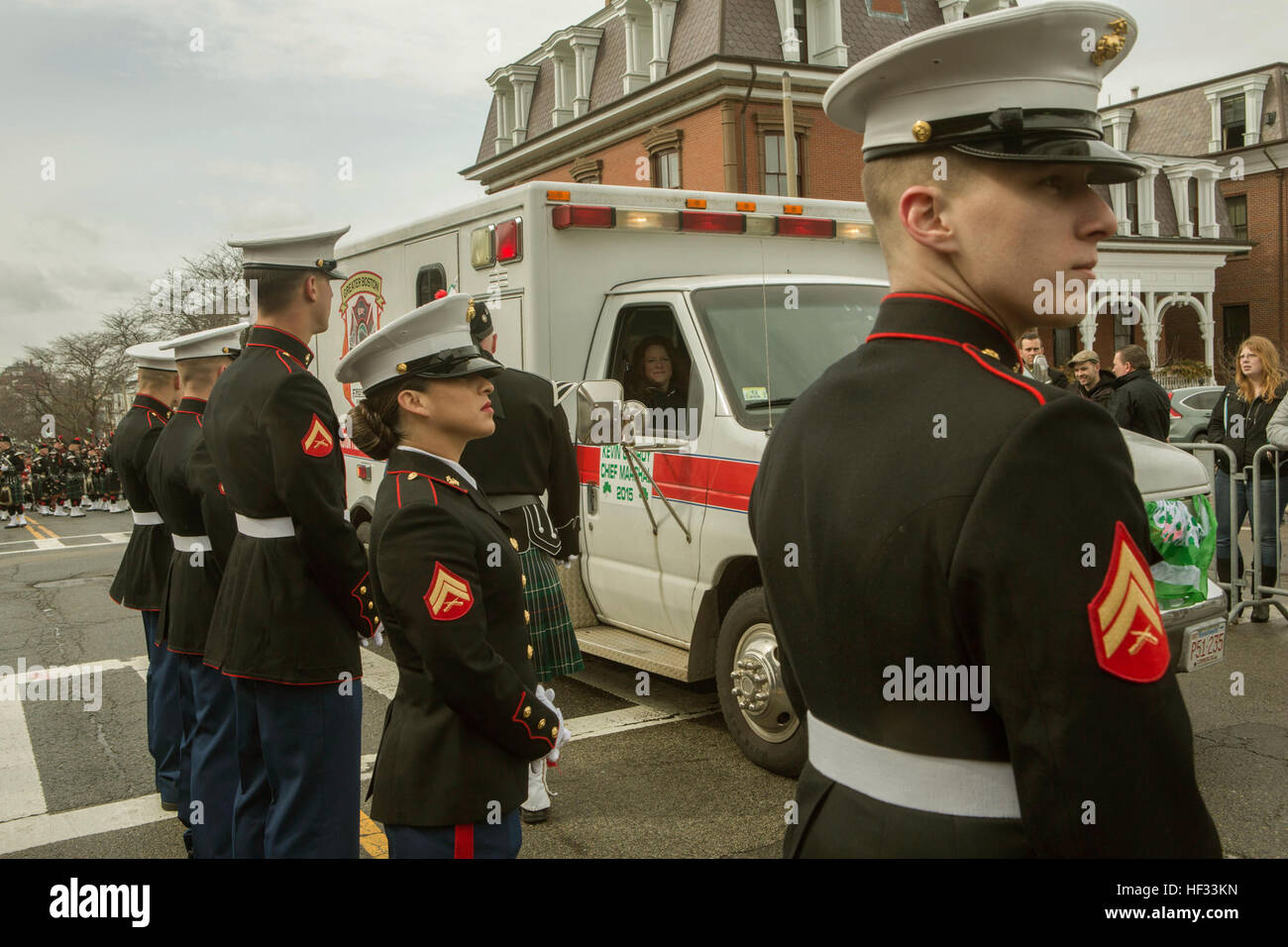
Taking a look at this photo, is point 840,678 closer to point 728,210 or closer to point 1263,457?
point 728,210

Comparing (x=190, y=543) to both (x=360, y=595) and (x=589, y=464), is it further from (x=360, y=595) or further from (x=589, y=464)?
(x=589, y=464)

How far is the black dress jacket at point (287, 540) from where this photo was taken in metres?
3.41

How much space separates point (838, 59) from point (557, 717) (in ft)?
103

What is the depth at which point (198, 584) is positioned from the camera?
4.50 m

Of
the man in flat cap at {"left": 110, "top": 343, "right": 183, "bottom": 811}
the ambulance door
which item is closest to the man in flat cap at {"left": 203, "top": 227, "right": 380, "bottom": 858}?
the man in flat cap at {"left": 110, "top": 343, "right": 183, "bottom": 811}

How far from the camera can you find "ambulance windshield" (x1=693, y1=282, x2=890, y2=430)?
5340mm

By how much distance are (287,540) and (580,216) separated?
331cm

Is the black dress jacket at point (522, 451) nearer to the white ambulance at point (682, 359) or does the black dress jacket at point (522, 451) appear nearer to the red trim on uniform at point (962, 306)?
the white ambulance at point (682, 359)

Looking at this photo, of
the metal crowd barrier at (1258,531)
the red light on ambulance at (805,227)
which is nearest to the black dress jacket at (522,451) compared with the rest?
the red light on ambulance at (805,227)

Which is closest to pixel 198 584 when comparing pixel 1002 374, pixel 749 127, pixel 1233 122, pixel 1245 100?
pixel 1002 374

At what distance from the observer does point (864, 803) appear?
1424mm

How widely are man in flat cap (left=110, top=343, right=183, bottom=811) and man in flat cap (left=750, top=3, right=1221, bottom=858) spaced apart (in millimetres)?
4152

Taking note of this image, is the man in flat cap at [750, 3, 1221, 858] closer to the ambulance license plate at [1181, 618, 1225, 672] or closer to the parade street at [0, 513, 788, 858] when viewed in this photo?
the parade street at [0, 513, 788, 858]

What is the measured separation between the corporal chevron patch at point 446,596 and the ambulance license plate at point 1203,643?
10.9 ft
